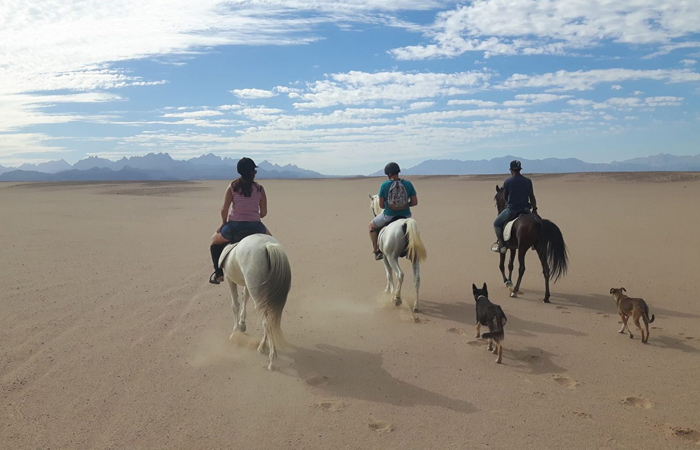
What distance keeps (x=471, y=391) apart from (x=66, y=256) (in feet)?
35.2

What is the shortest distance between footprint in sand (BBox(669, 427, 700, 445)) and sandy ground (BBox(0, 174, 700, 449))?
0.06 ft

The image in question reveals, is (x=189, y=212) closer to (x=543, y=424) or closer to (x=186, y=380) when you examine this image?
(x=186, y=380)

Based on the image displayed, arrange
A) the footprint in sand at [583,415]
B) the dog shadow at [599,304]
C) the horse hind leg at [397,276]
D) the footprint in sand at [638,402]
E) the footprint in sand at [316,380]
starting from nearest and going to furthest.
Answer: the footprint in sand at [583,415] → the footprint in sand at [638,402] → the footprint in sand at [316,380] → the dog shadow at [599,304] → the horse hind leg at [397,276]

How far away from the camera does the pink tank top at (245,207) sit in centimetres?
639

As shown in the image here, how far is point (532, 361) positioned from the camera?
5688 mm

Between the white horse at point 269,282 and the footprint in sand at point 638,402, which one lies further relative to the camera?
the white horse at point 269,282

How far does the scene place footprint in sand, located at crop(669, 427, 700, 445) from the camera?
4.04 m

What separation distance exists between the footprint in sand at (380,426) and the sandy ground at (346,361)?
16 millimetres

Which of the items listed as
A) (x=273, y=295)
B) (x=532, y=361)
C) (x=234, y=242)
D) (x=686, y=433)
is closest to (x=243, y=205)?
(x=234, y=242)

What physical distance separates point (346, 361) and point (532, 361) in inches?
87.3

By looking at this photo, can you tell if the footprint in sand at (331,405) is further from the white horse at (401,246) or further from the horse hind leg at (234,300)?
the white horse at (401,246)

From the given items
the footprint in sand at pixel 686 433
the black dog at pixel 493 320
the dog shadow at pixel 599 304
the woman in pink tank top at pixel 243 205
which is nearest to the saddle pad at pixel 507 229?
the dog shadow at pixel 599 304

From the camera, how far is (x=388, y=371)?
5484mm

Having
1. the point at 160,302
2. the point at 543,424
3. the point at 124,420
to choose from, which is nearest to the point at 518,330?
the point at 543,424
